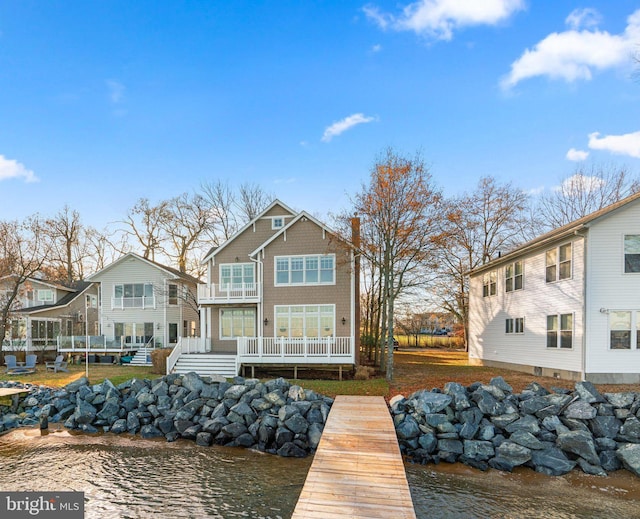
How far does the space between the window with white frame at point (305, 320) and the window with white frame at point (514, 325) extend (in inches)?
313

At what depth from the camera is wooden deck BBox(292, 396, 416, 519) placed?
4.81 m

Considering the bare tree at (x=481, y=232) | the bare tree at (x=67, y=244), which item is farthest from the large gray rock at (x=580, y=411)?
the bare tree at (x=67, y=244)

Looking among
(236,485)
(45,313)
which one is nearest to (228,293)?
(236,485)

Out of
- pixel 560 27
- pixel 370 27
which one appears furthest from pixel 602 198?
pixel 370 27

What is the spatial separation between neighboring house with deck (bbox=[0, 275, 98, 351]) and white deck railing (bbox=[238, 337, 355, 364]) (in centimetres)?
1309

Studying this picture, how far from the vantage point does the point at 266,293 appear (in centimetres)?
1700

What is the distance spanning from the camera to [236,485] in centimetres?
707

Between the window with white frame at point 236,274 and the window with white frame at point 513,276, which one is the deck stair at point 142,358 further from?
the window with white frame at point 513,276

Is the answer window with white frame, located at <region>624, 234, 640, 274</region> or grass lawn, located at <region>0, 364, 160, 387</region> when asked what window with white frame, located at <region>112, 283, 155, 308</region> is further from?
window with white frame, located at <region>624, 234, 640, 274</region>

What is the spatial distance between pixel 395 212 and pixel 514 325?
7.67 m

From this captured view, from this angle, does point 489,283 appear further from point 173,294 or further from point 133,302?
point 133,302

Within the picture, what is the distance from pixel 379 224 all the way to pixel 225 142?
378 inches

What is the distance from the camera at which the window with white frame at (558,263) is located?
1322 centimetres

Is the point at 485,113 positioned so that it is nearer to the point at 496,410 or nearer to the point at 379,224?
the point at 379,224
